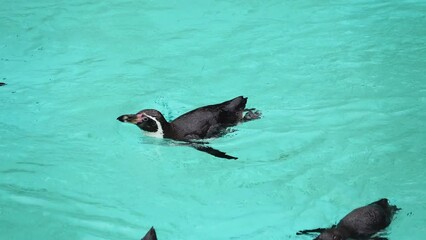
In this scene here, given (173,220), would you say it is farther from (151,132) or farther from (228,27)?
(228,27)

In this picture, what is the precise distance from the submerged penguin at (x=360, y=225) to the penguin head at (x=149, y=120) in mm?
1797

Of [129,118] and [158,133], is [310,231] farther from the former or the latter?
[129,118]

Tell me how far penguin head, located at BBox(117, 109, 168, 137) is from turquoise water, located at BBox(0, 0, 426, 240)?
0.76ft

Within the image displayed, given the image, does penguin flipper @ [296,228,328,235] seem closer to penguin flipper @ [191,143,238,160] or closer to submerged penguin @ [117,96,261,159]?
penguin flipper @ [191,143,238,160]

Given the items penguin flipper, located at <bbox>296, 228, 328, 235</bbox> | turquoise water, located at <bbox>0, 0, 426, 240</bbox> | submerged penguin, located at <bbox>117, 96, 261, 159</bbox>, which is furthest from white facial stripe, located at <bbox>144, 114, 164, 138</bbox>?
penguin flipper, located at <bbox>296, 228, 328, 235</bbox>

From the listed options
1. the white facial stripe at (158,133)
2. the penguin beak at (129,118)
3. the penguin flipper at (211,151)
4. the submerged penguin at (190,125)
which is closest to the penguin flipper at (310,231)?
the penguin flipper at (211,151)

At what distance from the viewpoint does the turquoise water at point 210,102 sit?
4.60 meters

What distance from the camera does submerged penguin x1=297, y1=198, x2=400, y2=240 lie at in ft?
12.8

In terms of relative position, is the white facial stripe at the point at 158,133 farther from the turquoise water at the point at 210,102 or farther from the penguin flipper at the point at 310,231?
the penguin flipper at the point at 310,231

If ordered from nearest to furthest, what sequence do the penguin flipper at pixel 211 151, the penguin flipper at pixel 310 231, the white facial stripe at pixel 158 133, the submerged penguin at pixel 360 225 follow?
the submerged penguin at pixel 360 225 < the penguin flipper at pixel 310 231 < the penguin flipper at pixel 211 151 < the white facial stripe at pixel 158 133

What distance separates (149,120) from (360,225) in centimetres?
227

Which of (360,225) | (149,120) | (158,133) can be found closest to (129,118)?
(149,120)

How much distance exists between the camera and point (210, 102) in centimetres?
672

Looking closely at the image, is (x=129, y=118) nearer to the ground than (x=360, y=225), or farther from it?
farther from it
